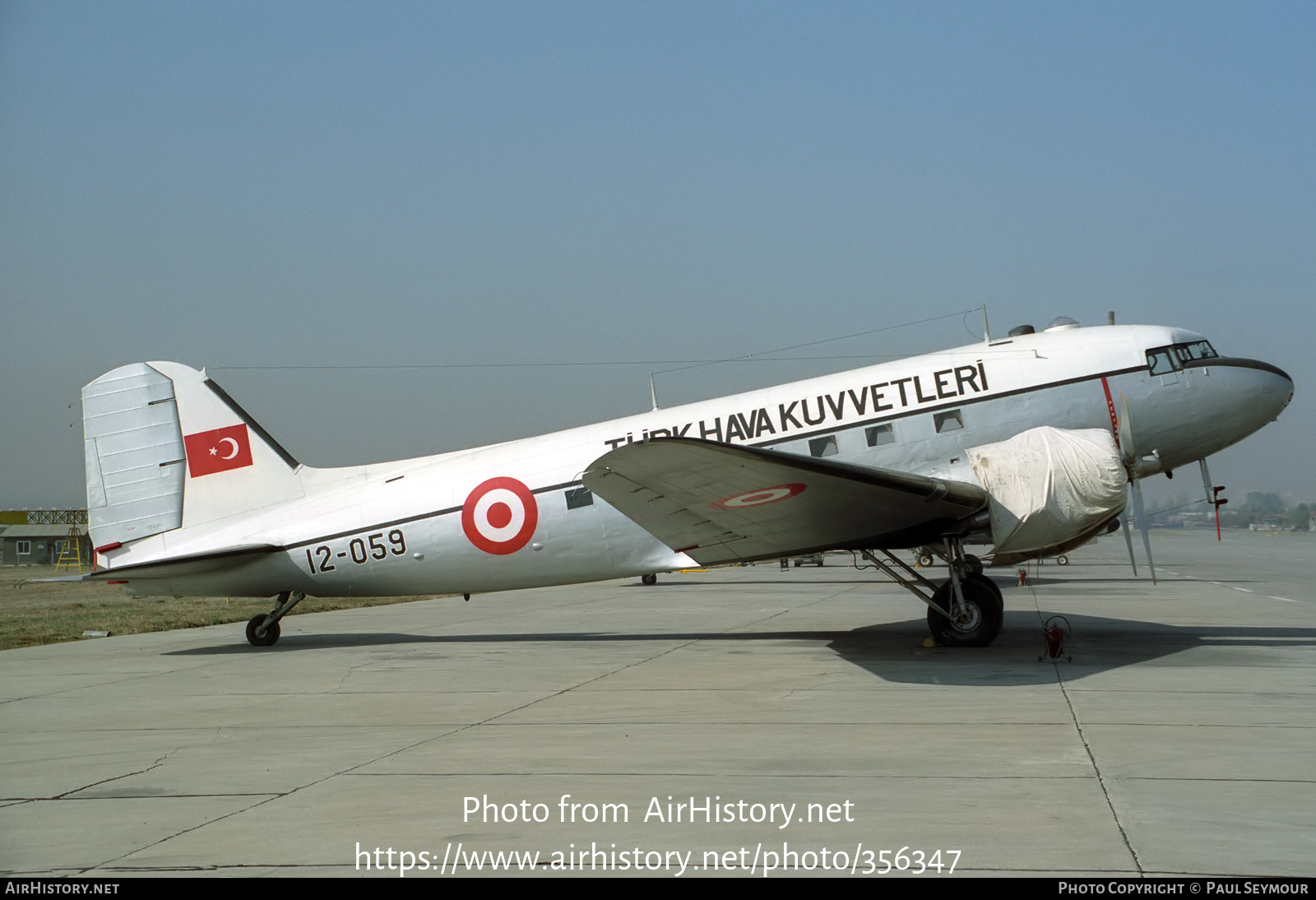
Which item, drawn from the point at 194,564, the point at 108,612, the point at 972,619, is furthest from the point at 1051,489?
the point at 108,612

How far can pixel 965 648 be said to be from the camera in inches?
539

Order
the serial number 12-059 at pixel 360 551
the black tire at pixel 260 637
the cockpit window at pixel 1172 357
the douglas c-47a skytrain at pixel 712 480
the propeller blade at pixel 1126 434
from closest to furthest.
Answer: the douglas c-47a skytrain at pixel 712 480 < the propeller blade at pixel 1126 434 < the cockpit window at pixel 1172 357 < the serial number 12-059 at pixel 360 551 < the black tire at pixel 260 637

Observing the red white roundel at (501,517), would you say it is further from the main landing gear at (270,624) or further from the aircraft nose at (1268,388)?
the aircraft nose at (1268,388)

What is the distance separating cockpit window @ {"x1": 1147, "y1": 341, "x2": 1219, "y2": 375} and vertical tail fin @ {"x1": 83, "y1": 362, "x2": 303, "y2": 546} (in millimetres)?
12454

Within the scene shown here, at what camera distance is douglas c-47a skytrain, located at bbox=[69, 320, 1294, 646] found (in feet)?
40.3

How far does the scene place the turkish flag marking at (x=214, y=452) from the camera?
16469mm

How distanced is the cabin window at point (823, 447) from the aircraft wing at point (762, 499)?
1214 mm

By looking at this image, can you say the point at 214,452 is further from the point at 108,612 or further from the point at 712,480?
the point at 108,612

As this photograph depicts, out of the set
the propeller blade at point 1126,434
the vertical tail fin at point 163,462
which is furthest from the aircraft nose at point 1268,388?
the vertical tail fin at point 163,462

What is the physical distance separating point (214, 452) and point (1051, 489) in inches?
482

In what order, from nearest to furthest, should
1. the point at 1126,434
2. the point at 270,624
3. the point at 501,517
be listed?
the point at 1126,434 < the point at 501,517 < the point at 270,624

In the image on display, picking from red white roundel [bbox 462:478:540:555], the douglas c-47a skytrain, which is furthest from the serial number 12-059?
red white roundel [bbox 462:478:540:555]
